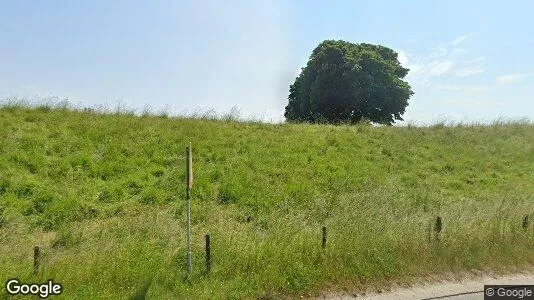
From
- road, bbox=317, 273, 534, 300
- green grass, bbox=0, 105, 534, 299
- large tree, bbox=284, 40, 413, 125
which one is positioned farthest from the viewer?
large tree, bbox=284, 40, 413, 125

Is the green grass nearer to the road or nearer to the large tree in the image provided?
the road

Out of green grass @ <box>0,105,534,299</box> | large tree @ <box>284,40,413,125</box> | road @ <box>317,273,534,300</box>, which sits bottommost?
road @ <box>317,273,534,300</box>

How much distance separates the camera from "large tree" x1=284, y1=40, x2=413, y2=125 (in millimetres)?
33500

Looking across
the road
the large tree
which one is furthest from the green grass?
the large tree

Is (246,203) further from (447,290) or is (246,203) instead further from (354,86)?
(354,86)

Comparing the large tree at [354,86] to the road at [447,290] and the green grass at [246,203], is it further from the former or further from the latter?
the road at [447,290]

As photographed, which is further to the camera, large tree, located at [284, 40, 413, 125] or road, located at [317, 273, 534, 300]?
large tree, located at [284, 40, 413, 125]

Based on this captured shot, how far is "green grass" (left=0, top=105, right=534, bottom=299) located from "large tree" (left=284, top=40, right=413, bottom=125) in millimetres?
14135

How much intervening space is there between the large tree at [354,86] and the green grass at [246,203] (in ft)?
46.4

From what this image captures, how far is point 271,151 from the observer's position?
15391 millimetres

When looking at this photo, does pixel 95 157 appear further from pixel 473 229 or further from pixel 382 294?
pixel 473 229

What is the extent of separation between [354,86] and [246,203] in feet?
82.9

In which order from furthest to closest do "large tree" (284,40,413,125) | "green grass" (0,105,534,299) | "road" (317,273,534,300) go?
"large tree" (284,40,413,125) → "green grass" (0,105,534,299) → "road" (317,273,534,300)

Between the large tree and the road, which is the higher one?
the large tree
